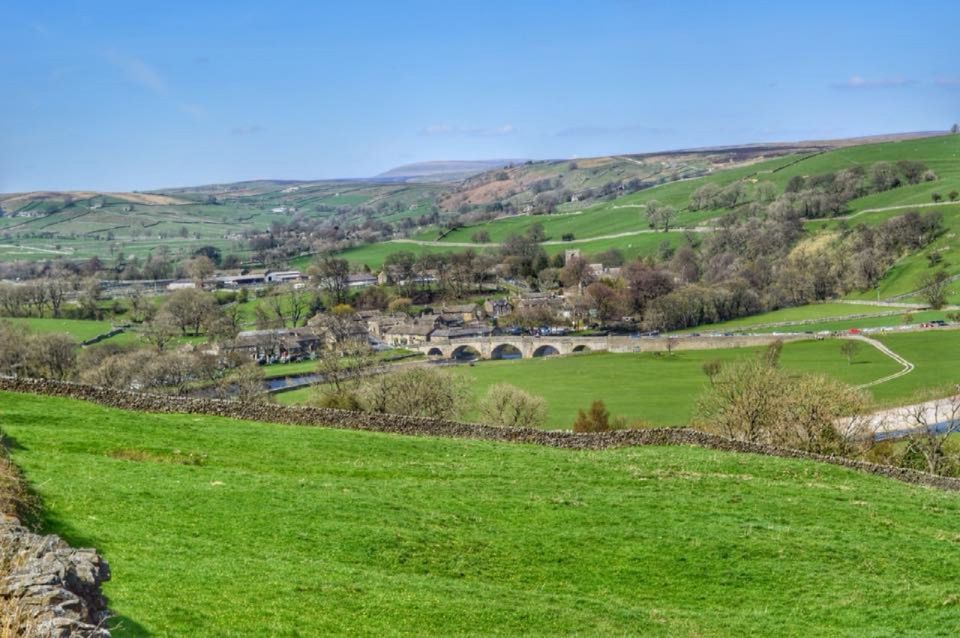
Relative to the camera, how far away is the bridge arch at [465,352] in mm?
140625

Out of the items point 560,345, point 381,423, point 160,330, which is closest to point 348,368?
point 381,423

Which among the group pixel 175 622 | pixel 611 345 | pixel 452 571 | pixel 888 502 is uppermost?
pixel 175 622

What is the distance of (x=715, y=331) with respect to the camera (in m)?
126

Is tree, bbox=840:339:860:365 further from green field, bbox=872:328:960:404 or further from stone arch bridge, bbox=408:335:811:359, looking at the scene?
stone arch bridge, bbox=408:335:811:359

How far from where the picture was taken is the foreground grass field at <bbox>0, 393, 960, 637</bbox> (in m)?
15.0

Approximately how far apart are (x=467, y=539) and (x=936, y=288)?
117381 millimetres

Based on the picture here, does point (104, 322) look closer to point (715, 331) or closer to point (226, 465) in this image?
point (715, 331)

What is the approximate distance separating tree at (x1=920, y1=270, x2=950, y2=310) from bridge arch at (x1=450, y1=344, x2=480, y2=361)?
208ft

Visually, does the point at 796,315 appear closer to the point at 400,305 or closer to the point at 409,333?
the point at 409,333

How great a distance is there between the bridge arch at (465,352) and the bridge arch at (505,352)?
8.20ft

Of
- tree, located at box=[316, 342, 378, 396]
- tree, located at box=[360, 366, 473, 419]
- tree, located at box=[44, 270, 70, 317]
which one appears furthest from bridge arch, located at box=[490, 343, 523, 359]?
tree, located at box=[360, 366, 473, 419]

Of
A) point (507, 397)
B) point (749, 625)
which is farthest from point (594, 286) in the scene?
point (749, 625)

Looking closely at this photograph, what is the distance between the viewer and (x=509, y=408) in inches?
2522

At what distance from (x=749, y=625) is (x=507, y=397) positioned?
47.8m
